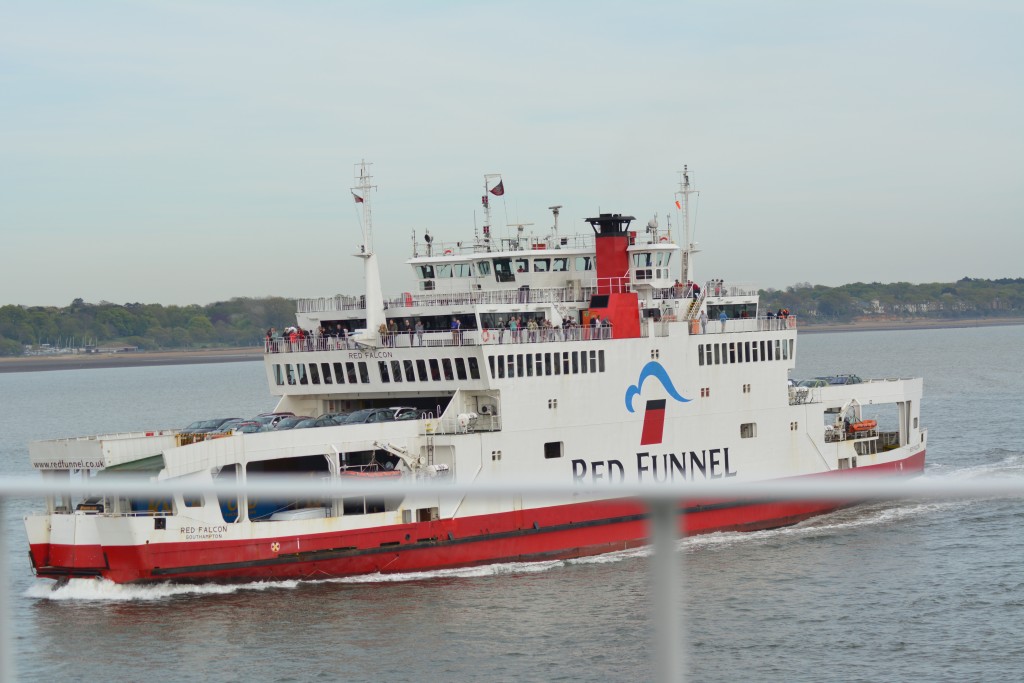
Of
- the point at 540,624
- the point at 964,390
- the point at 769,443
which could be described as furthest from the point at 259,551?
the point at 964,390

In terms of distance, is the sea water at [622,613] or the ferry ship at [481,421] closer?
the sea water at [622,613]

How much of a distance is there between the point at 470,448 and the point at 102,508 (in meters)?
8.55

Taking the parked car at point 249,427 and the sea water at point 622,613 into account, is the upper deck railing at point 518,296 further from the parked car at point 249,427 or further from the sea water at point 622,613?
the sea water at point 622,613

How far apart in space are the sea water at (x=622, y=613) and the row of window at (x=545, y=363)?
4665mm

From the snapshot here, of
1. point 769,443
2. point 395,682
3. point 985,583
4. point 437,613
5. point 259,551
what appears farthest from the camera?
point 769,443

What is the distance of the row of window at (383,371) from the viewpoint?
31.5 metres

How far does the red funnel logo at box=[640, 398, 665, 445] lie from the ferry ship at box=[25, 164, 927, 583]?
6 cm

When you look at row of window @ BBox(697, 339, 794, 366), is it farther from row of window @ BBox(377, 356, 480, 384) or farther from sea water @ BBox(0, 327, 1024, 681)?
sea water @ BBox(0, 327, 1024, 681)

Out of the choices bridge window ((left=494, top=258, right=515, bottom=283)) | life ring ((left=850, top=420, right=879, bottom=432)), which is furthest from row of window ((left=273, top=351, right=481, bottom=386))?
life ring ((left=850, top=420, right=879, bottom=432))

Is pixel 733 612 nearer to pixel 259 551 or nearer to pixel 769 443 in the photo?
pixel 259 551

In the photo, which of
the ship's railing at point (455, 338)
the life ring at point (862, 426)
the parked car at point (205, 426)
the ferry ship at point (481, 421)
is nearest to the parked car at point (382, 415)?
the ferry ship at point (481, 421)

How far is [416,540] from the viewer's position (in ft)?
95.8

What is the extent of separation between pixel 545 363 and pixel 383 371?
4188 mm

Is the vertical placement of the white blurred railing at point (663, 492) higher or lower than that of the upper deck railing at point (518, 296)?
lower
